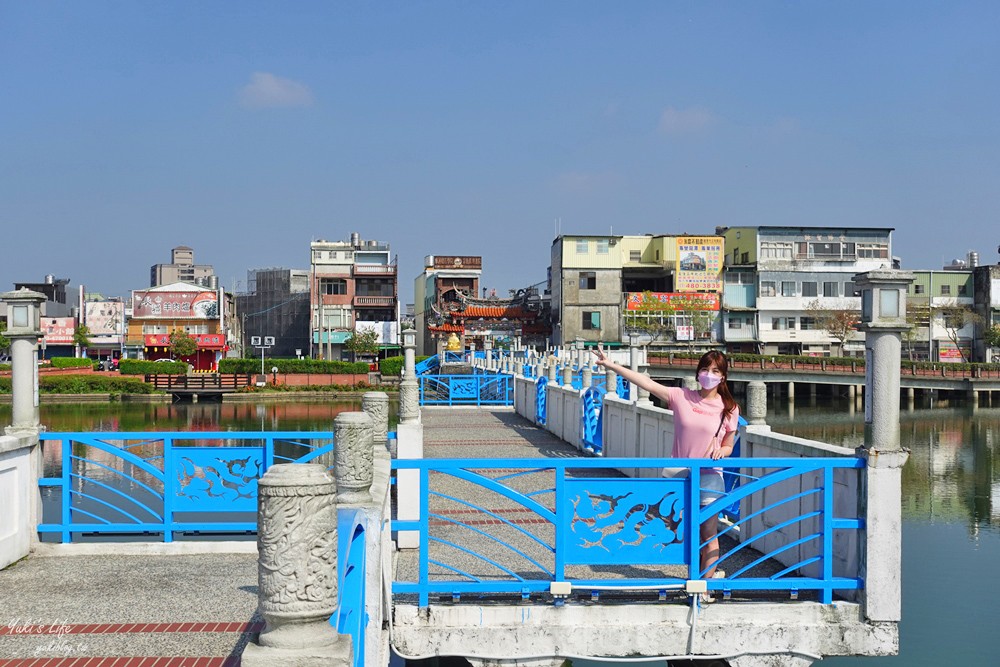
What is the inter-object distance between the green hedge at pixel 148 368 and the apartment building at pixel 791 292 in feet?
124

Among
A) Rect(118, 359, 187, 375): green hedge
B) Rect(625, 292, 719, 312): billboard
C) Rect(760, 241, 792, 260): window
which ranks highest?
Rect(760, 241, 792, 260): window

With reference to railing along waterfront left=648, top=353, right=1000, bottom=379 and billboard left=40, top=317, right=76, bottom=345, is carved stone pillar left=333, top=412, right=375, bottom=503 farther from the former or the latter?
billboard left=40, top=317, right=76, bottom=345

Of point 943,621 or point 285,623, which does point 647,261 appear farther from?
point 285,623

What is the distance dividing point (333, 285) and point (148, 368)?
19.1 meters

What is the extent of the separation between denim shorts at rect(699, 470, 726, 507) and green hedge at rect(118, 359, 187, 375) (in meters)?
57.4

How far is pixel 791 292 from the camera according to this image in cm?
6906

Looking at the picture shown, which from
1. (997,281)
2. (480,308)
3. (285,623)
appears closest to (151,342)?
(480,308)

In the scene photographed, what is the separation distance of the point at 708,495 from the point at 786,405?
52.8m

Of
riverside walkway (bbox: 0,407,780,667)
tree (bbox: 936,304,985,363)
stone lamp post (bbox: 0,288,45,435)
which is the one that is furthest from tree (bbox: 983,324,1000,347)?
stone lamp post (bbox: 0,288,45,435)

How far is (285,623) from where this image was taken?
10.4 feet

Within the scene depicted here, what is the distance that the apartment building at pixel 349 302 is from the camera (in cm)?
7531

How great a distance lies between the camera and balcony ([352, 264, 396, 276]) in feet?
251

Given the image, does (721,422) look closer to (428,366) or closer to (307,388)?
(428,366)

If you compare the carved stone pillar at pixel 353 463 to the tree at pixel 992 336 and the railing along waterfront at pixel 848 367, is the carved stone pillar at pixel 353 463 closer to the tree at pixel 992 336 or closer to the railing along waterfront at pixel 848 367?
the railing along waterfront at pixel 848 367
